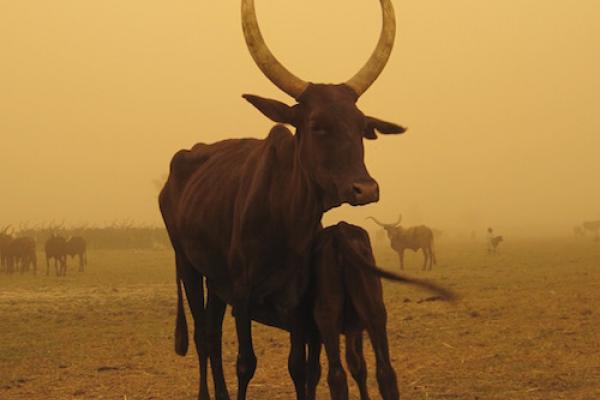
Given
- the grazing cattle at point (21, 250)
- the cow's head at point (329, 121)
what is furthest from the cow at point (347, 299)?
the grazing cattle at point (21, 250)

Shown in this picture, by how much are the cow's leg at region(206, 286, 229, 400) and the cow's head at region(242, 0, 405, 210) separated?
2.76m

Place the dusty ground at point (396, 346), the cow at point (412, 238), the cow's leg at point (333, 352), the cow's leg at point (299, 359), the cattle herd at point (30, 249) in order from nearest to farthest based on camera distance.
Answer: the cow's leg at point (333, 352), the cow's leg at point (299, 359), the dusty ground at point (396, 346), the cattle herd at point (30, 249), the cow at point (412, 238)

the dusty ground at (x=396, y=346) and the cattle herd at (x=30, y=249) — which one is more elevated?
the cattle herd at (x=30, y=249)

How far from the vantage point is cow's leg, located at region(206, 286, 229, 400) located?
7.24m

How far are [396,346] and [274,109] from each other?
20.0 ft

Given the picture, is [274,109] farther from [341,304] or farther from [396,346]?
[396,346]

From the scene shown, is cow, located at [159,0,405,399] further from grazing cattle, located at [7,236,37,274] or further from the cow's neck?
grazing cattle, located at [7,236,37,274]

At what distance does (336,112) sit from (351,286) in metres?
1.34

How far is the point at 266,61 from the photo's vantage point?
525cm

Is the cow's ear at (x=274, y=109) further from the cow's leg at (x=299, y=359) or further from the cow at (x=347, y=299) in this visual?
the cow's leg at (x=299, y=359)

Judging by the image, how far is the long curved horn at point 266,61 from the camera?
525cm

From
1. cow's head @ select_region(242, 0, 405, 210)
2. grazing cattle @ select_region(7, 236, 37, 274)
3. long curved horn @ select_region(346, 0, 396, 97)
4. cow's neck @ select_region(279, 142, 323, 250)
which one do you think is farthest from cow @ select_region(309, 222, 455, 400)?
grazing cattle @ select_region(7, 236, 37, 274)

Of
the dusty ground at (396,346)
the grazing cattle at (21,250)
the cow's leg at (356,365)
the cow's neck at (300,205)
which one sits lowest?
the dusty ground at (396,346)

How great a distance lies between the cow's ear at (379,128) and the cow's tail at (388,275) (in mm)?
841
